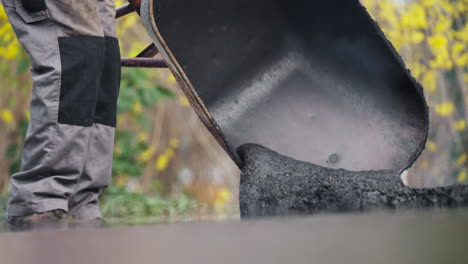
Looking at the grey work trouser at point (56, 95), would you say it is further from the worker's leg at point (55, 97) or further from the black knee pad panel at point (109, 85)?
the black knee pad panel at point (109, 85)

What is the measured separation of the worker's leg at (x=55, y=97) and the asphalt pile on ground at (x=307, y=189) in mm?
484

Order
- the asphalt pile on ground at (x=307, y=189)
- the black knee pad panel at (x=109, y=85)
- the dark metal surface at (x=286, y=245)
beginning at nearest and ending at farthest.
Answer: the dark metal surface at (x=286, y=245), the asphalt pile on ground at (x=307, y=189), the black knee pad panel at (x=109, y=85)

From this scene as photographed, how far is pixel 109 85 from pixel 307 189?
0.74m

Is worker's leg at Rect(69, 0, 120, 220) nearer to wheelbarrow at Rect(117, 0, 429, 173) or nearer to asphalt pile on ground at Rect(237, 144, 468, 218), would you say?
wheelbarrow at Rect(117, 0, 429, 173)

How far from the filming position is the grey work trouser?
1.62 metres

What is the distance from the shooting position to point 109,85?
1907mm

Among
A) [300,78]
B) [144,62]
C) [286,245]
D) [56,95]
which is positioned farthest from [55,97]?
[286,245]

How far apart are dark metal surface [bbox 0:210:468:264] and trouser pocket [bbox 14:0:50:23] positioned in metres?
1.01

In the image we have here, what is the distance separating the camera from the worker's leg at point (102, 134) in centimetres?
188

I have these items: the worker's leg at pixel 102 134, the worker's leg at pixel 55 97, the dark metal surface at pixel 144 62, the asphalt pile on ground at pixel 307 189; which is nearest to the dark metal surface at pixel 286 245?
the asphalt pile on ground at pixel 307 189

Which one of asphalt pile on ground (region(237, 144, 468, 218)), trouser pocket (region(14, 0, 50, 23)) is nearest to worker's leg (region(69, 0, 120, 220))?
trouser pocket (region(14, 0, 50, 23))

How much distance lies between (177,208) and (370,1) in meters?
2.57

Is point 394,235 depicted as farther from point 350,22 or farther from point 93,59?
point 350,22

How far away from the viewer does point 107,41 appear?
74.0 inches
